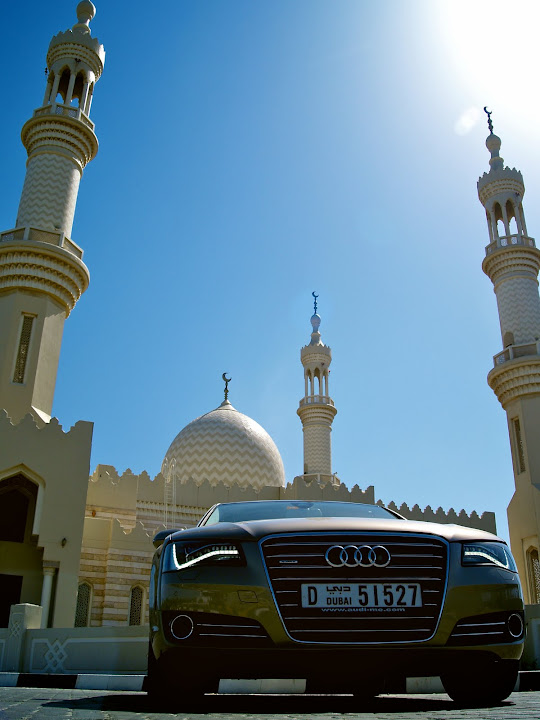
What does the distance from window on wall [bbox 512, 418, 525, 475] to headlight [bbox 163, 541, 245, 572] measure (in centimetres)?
2120

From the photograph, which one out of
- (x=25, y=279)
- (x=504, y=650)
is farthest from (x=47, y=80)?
(x=504, y=650)

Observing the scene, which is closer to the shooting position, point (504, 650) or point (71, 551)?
point (504, 650)

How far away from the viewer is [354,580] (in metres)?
3.31

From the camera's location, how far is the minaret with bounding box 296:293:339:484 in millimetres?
30766

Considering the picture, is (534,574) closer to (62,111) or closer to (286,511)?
(286,511)

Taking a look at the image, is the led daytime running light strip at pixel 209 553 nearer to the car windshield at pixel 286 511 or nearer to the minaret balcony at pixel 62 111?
the car windshield at pixel 286 511

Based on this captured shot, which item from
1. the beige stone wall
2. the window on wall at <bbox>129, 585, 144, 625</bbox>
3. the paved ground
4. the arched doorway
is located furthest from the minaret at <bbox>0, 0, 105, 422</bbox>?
Result: the paved ground

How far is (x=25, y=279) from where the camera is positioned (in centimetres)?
1862

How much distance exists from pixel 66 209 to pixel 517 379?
626 inches

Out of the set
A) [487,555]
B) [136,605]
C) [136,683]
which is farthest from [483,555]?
[136,605]

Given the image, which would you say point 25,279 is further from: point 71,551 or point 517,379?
point 517,379

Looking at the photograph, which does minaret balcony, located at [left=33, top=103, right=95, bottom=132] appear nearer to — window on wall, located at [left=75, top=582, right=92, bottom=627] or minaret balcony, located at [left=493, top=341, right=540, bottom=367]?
window on wall, located at [left=75, top=582, right=92, bottom=627]

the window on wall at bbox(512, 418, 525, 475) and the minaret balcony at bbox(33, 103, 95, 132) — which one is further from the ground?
the minaret balcony at bbox(33, 103, 95, 132)

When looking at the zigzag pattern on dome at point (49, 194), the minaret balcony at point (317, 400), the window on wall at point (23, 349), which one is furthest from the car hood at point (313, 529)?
the minaret balcony at point (317, 400)
